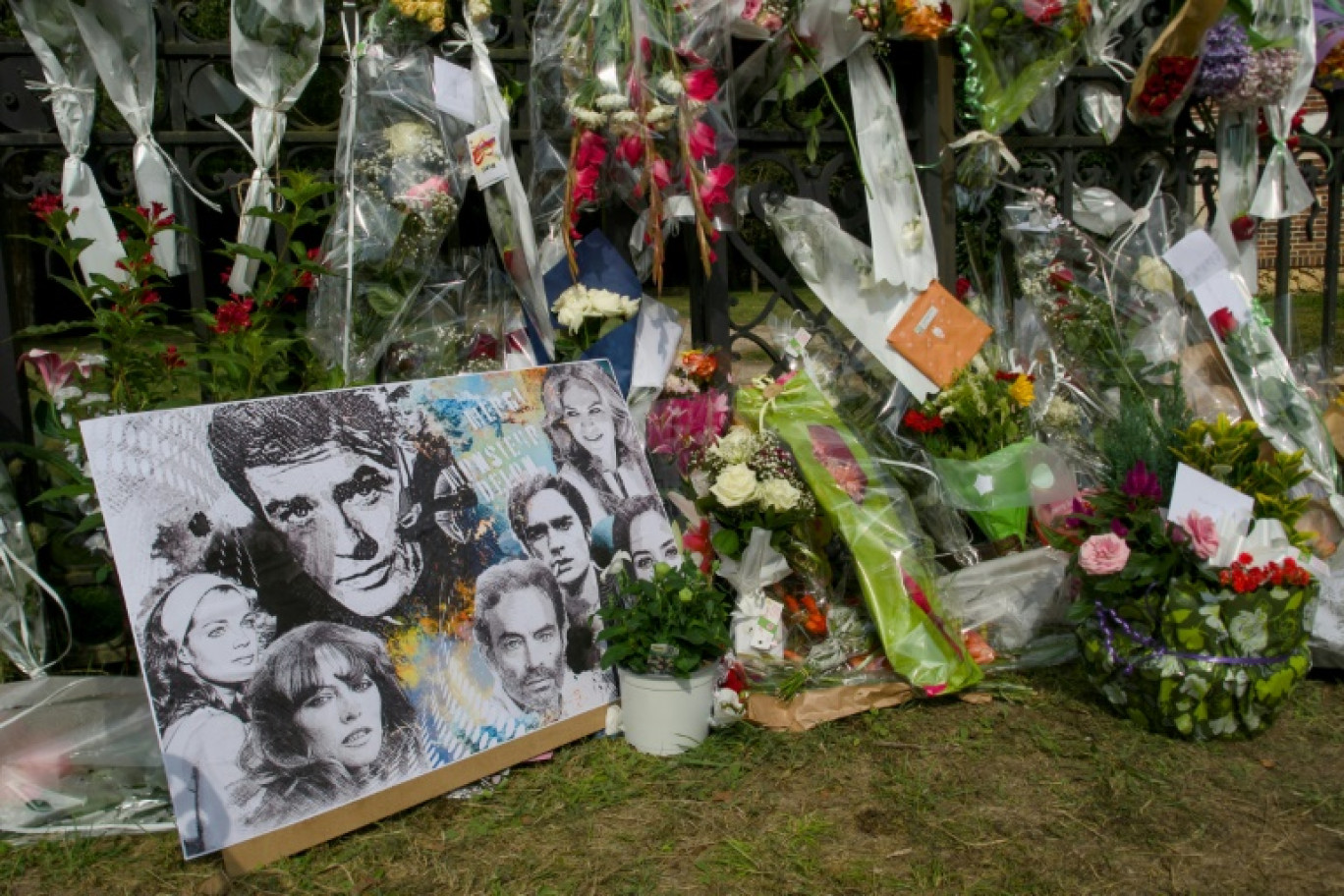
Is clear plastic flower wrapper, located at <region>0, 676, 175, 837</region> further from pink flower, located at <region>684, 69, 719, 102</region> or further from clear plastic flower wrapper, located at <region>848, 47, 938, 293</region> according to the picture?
clear plastic flower wrapper, located at <region>848, 47, 938, 293</region>

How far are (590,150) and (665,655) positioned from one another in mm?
1561

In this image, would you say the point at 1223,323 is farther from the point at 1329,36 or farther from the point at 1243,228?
the point at 1329,36

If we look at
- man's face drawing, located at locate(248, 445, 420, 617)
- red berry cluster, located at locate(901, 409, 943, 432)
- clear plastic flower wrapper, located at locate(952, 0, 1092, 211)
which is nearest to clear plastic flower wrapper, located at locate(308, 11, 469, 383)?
man's face drawing, located at locate(248, 445, 420, 617)

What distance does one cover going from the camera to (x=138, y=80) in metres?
3.19

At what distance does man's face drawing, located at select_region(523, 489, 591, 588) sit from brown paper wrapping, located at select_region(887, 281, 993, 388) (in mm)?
1400

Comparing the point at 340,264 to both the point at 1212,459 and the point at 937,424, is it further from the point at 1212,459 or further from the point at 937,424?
the point at 1212,459

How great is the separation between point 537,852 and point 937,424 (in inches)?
78.0

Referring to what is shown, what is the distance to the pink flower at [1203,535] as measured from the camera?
285 cm

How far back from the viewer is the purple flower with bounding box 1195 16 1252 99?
4094 millimetres

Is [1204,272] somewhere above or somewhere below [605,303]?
below

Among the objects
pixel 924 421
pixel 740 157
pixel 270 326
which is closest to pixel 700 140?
pixel 740 157

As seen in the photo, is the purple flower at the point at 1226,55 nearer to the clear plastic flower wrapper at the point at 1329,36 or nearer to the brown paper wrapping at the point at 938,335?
the clear plastic flower wrapper at the point at 1329,36

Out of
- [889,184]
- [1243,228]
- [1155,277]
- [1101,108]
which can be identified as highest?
[1101,108]

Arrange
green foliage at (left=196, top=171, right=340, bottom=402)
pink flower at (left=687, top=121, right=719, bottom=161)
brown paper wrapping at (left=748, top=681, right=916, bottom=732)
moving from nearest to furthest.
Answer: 1. green foliage at (left=196, top=171, right=340, bottom=402)
2. brown paper wrapping at (left=748, top=681, right=916, bottom=732)
3. pink flower at (left=687, top=121, right=719, bottom=161)
